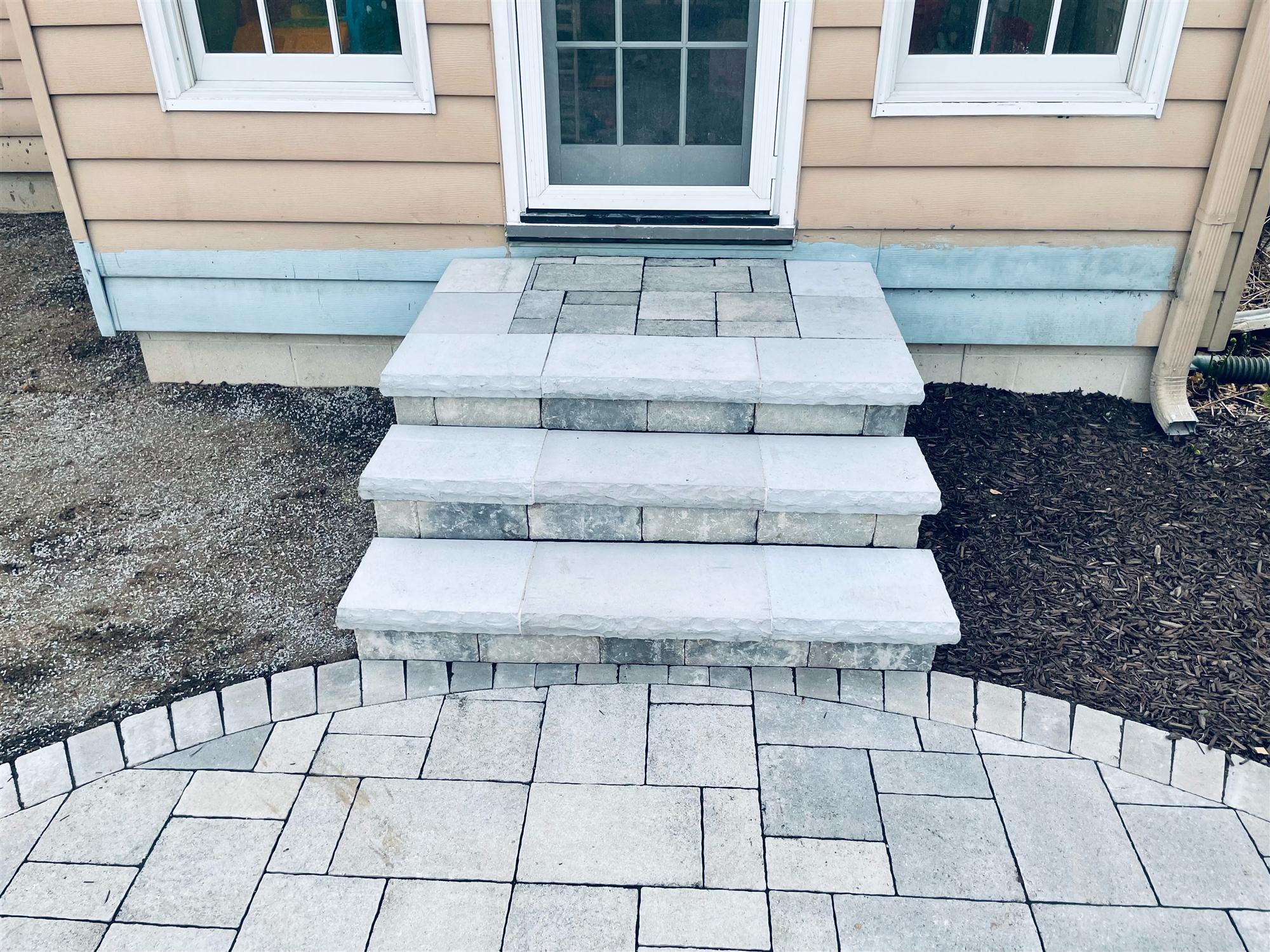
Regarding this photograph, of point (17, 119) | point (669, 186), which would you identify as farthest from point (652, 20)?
point (17, 119)

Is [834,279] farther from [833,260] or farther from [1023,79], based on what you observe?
[1023,79]

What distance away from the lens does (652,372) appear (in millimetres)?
3115

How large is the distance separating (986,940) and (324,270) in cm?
352

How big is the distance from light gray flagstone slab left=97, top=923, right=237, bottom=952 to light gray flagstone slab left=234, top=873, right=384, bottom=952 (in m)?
0.04

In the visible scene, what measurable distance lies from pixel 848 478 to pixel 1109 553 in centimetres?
108

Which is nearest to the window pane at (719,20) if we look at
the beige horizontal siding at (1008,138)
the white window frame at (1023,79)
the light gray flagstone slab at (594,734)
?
the beige horizontal siding at (1008,138)

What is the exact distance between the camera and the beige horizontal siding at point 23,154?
6.46 meters

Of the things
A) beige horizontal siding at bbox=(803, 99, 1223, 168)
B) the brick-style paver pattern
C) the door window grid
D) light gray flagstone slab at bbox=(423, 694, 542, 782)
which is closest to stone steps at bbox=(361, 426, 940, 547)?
the brick-style paver pattern

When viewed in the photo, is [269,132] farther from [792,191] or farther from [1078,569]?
[1078,569]

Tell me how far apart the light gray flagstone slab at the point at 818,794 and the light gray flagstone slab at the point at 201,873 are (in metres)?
1.29

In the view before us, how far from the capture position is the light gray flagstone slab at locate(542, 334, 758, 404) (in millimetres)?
→ 3072

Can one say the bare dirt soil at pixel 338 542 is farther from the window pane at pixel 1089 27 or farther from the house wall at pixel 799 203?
the window pane at pixel 1089 27

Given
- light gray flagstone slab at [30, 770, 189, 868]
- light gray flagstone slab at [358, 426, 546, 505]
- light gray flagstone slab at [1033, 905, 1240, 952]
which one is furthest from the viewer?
light gray flagstone slab at [358, 426, 546, 505]

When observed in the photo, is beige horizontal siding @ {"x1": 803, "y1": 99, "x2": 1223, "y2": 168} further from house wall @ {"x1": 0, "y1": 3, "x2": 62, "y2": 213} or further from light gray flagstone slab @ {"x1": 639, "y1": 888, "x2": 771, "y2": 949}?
house wall @ {"x1": 0, "y1": 3, "x2": 62, "y2": 213}
